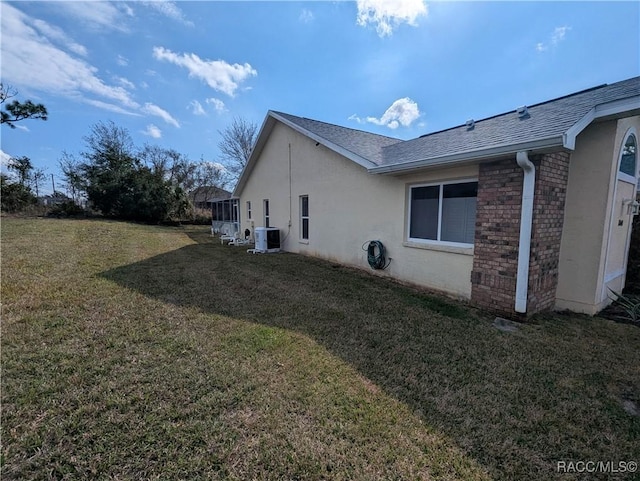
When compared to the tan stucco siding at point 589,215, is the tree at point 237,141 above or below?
above

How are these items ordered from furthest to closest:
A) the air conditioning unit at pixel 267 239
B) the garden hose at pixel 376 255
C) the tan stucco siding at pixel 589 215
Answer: the air conditioning unit at pixel 267 239
the garden hose at pixel 376 255
the tan stucco siding at pixel 589 215

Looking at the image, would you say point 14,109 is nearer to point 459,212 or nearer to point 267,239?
point 267,239

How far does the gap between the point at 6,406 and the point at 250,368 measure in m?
1.91

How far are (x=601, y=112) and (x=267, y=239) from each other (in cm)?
955

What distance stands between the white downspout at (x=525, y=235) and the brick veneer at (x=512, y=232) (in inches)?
3.6

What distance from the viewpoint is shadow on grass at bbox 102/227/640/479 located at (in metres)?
2.13

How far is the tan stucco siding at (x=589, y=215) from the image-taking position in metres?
4.54

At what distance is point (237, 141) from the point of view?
98.8 feet

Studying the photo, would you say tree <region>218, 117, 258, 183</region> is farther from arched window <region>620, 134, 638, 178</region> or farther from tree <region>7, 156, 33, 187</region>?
arched window <region>620, 134, 638, 178</region>

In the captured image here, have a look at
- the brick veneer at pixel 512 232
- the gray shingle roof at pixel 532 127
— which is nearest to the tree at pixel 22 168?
the gray shingle roof at pixel 532 127

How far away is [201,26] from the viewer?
319 inches

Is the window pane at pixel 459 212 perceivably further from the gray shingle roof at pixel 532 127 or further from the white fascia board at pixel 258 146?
the white fascia board at pixel 258 146

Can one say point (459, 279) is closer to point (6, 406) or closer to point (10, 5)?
point (6, 406)

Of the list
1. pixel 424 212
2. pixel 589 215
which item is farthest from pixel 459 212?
pixel 589 215
